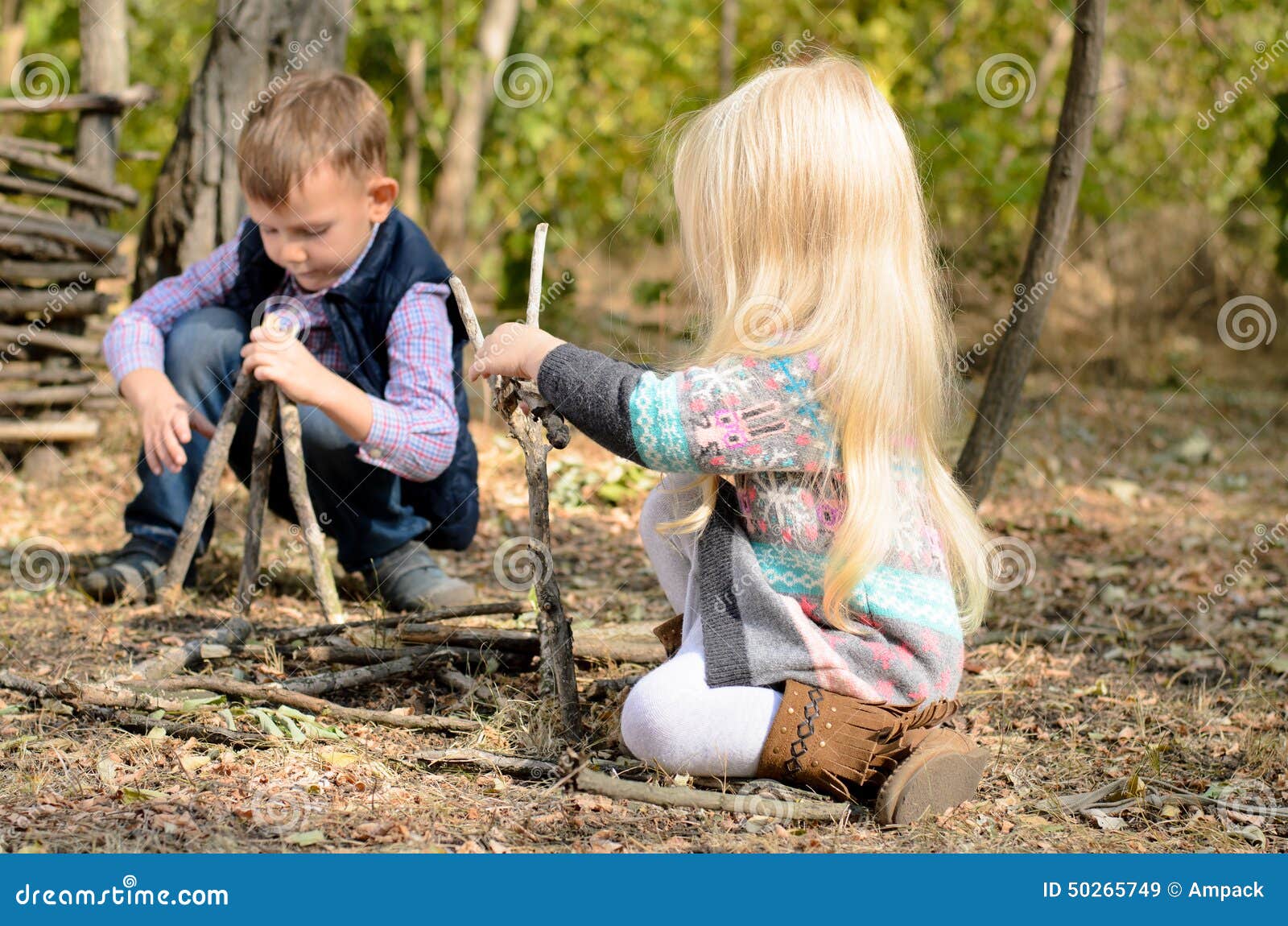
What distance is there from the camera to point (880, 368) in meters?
1.80

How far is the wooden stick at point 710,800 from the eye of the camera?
1.75 m

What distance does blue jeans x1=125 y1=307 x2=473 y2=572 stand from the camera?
2768 millimetres

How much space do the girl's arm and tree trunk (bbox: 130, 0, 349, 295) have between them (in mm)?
2267

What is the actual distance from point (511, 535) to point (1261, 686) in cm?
201

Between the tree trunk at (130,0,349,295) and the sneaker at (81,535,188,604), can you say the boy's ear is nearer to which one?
the sneaker at (81,535,188,604)

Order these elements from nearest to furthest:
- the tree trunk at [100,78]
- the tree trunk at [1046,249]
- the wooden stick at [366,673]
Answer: the wooden stick at [366,673], the tree trunk at [1046,249], the tree trunk at [100,78]

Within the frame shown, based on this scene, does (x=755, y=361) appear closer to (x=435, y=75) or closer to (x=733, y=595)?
(x=733, y=595)

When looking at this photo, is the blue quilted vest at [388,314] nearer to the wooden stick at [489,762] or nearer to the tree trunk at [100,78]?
the wooden stick at [489,762]

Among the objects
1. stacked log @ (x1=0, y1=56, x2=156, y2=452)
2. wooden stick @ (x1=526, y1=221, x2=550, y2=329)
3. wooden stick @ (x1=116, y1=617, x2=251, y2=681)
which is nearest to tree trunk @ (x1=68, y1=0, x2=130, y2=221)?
stacked log @ (x1=0, y1=56, x2=156, y2=452)

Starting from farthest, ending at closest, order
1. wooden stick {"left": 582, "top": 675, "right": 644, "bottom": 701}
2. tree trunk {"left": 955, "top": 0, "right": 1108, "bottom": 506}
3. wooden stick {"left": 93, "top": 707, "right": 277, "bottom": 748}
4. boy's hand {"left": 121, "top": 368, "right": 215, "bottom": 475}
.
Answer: tree trunk {"left": 955, "top": 0, "right": 1108, "bottom": 506} → boy's hand {"left": 121, "top": 368, "right": 215, "bottom": 475} → wooden stick {"left": 582, "top": 675, "right": 644, "bottom": 701} → wooden stick {"left": 93, "top": 707, "right": 277, "bottom": 748}

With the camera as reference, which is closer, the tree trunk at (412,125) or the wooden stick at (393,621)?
the wooden stick at (393,621)

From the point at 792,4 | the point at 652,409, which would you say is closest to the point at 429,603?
the point at 652,409

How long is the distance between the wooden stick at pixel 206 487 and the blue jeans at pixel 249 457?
0.12 m

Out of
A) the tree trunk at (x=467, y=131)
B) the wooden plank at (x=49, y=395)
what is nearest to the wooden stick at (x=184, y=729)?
the wooden plank at (x=49, y=395)
